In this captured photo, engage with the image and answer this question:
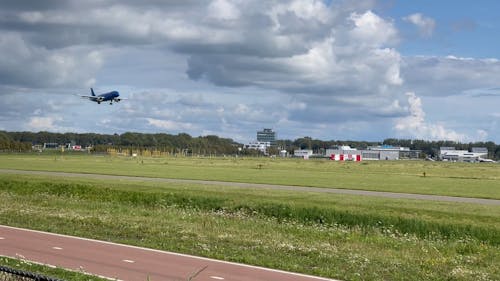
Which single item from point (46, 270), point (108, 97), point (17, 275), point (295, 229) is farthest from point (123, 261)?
point (108, 97)

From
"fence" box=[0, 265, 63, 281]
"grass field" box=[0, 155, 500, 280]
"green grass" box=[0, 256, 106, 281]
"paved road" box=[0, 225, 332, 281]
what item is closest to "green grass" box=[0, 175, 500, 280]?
"grass field" box=[0, 155, 500, 280]

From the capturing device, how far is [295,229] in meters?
21.7

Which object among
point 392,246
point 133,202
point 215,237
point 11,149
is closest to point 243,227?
point 215,237

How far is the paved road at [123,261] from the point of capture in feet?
43.8

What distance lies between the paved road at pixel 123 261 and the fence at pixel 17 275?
446 centimetres

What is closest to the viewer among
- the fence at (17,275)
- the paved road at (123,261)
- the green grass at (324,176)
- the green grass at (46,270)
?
the fence at (17,275)

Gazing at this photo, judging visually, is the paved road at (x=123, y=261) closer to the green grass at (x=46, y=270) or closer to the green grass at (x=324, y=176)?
the green grass at (x=46, y=270)

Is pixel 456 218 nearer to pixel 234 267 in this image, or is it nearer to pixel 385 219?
pixel 385 219

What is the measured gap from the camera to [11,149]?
635 ft

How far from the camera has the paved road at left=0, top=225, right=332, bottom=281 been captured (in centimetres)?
1336

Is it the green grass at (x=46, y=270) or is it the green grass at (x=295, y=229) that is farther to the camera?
the green grass at (x=295, y=229)

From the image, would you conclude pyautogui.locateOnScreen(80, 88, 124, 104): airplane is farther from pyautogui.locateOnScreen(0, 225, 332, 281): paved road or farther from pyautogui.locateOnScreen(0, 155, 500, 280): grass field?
pyautogui.locateOnScreen(0, 225, 332, 281): paved road

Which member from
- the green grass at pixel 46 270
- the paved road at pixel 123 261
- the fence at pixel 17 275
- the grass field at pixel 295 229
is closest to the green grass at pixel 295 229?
the grass field at pixel 295 229

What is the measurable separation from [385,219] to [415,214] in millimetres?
1934
